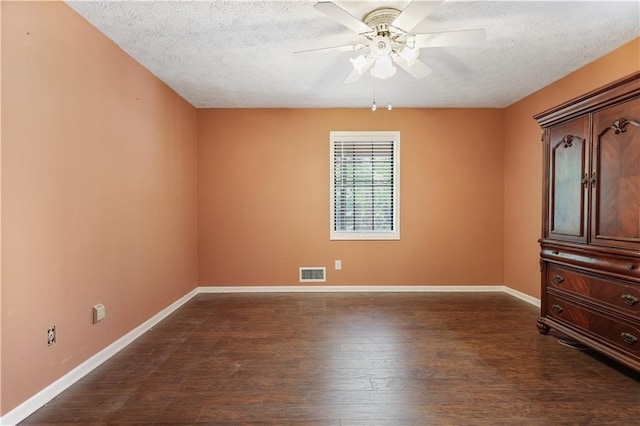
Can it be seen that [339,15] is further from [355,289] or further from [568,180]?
[355,289]

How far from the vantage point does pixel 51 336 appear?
1976 millimetres

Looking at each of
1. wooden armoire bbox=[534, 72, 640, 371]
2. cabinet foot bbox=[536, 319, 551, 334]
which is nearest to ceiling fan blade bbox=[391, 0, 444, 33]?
wooden armoire bbox=[534, 72, 640, 371]

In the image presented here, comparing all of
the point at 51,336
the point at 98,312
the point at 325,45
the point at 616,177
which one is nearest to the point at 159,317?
the point at 98,312

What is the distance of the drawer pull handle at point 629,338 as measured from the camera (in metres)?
2.12

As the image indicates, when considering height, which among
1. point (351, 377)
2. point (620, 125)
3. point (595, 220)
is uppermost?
point (620, 125)

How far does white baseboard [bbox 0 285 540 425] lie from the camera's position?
1.82m

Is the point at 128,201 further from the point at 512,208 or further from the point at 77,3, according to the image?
the point at 512,208

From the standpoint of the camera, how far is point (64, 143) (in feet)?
6.86

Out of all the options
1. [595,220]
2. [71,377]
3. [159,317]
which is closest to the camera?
[71,377]

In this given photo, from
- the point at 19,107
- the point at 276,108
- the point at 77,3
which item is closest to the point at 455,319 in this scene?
the point at 276,108

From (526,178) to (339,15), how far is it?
3.35m

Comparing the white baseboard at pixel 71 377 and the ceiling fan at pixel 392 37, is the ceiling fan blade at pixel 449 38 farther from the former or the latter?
the white baseboard at pixel 71 377

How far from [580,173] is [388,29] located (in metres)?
1.87

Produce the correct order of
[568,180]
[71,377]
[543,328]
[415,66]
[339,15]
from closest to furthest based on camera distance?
[339,15] → [71,377] → [415,66] → [568,180] → [543,328]
